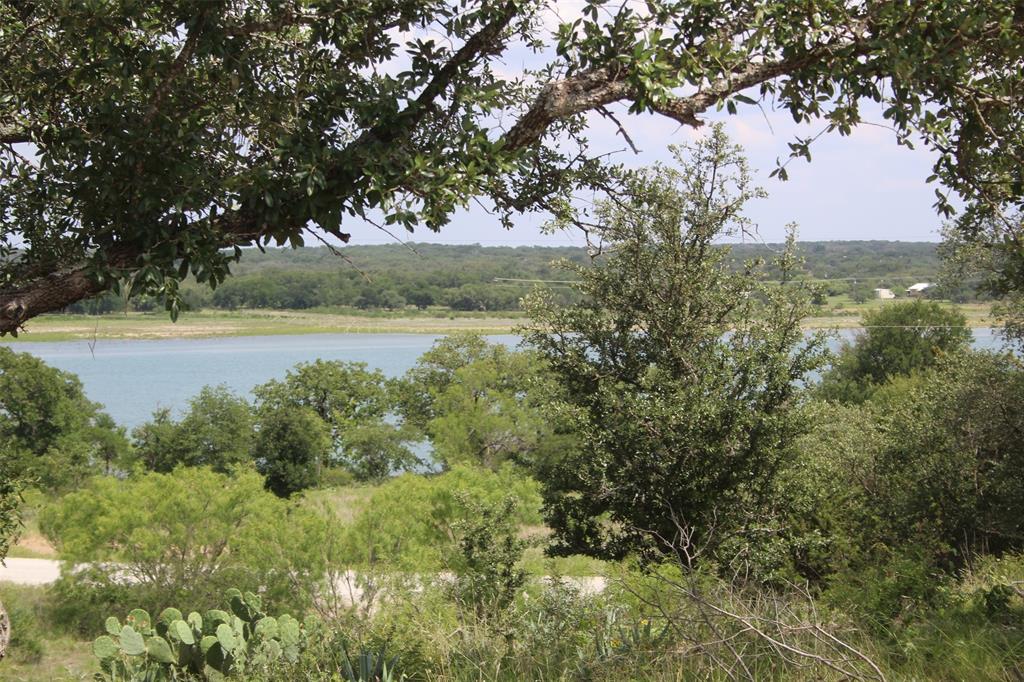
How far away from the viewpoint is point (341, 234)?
3965 millimetres

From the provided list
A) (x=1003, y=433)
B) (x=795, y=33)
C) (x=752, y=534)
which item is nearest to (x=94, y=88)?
(x=795, y=33)

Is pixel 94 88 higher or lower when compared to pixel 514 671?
higher

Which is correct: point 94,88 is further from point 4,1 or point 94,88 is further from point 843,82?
point 843,82

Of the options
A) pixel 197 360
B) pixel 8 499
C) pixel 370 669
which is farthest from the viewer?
pixel 197 360

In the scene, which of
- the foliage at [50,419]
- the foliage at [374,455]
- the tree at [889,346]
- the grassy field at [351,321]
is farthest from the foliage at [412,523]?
the tree at [889,346]

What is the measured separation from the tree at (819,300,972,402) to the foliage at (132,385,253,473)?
27125mm

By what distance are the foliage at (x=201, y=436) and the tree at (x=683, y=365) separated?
104 feet

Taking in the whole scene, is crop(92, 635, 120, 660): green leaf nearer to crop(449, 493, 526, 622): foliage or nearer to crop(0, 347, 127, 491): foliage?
crop(449, 493, 526, 622): foliage

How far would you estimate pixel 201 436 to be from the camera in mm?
42250

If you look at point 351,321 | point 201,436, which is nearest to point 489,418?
point 201,436

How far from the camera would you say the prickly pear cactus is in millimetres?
5742

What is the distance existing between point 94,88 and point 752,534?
9.45 m

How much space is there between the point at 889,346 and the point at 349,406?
2746cm

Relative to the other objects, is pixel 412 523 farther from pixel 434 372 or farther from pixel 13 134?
pixel 434 372
